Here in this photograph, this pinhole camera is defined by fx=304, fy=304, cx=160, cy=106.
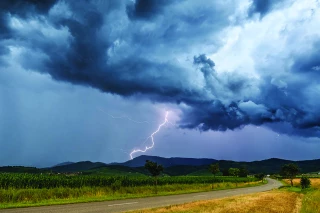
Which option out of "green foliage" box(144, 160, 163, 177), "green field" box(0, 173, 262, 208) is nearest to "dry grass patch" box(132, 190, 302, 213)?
"green field" box(0, 173, 262, 208)

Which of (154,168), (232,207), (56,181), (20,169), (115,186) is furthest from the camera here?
(20,169)

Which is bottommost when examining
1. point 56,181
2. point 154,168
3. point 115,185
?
point 115,185

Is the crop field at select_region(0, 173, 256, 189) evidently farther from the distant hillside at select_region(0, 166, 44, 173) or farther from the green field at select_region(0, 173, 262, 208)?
the distant hillside at select_region(0, 166, 44, 173)

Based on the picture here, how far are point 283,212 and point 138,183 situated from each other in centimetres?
3159

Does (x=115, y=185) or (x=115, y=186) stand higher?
(x=115, y=185)

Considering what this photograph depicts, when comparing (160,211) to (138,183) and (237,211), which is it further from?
(138,183)

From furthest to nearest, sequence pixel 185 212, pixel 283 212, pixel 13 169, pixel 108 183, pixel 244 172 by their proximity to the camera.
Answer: pixel 244 172
pixel 13 169
pixel 108 183
pixel 283 212
pixel 185 212

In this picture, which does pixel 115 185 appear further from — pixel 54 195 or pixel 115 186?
pixel 54 195

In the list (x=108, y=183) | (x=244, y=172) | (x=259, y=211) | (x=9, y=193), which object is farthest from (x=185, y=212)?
(x=244, y=172)

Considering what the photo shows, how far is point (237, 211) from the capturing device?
19453mm

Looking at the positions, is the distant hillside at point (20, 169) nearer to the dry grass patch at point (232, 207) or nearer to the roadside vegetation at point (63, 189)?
the roadside vegetation at point (63, 189)

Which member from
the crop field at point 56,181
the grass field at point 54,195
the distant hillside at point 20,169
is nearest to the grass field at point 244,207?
the grass field at point 54,195

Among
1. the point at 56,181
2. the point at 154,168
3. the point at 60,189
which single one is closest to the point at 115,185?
the point at 154,168

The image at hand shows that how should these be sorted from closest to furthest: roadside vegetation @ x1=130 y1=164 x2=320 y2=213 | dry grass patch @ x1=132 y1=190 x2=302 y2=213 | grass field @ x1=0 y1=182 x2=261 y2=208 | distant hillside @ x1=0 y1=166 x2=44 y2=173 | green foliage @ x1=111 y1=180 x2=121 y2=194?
dry grass patch @ x1=132 y1=190 x2=302 y2=213 < roadside vegetation @ x1=130 y1=164 x2=320 y2=213 < grass field @ x1=0 y1=182 x2=261 y2=208 < green foliage @ x1=111 y1=180 x2=121 y2=194 < distant hillside @ x1=0 y1=166 x2=44 y2=173
